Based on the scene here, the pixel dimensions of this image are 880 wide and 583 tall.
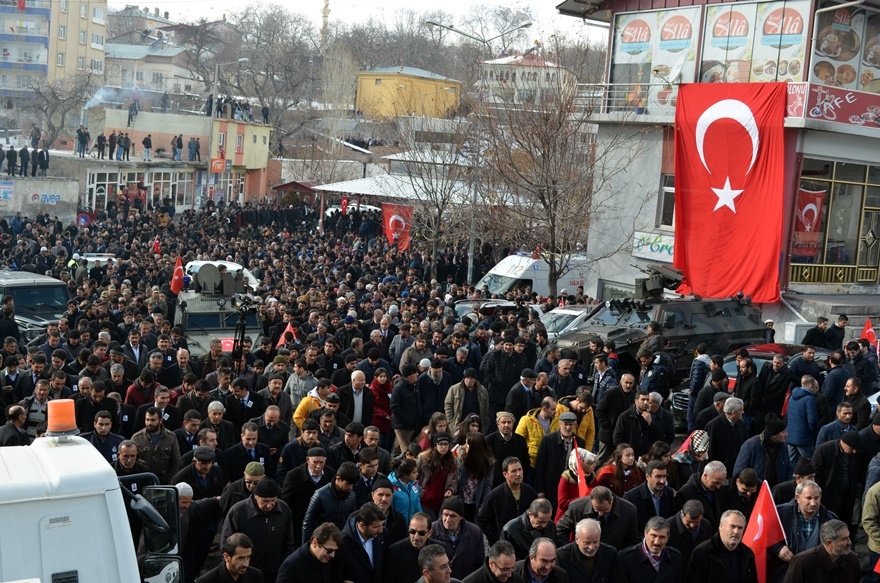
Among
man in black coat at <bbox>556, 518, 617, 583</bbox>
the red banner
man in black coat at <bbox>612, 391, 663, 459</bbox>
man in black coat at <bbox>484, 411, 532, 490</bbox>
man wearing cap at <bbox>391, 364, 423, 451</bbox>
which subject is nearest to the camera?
man in black coat at <bbox>556, 518, 617, 583</bbox>

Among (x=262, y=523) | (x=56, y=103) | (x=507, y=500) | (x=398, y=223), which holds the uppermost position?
(x=56, y=103)

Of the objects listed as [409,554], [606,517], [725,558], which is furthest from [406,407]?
[725,558]

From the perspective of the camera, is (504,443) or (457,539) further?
(504,443)

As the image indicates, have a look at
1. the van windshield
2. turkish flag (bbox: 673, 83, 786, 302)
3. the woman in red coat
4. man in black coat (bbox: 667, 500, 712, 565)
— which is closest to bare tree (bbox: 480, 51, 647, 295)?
turkish flag (bbox: 673, 83, 786, 302)

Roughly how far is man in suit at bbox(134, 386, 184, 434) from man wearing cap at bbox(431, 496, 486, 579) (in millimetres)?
4146

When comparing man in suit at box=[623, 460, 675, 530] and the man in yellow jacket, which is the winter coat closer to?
the man in yellow jacket

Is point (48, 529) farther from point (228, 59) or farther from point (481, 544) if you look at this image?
point (228, 59)

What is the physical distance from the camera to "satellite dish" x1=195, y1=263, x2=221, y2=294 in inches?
823

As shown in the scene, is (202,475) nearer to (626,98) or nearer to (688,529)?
(688,529)

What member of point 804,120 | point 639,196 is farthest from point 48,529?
point 639,196

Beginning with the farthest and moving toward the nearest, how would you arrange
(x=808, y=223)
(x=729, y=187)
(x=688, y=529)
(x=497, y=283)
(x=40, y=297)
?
(x=497, y=283) < (x=808, y=223) < (x=729, y=187) < (x=40, y=297) < (x=688, y=529)

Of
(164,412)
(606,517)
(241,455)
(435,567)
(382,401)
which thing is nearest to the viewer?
(435,567)

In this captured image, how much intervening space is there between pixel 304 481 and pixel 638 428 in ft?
13.6

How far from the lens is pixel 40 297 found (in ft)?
72.5
